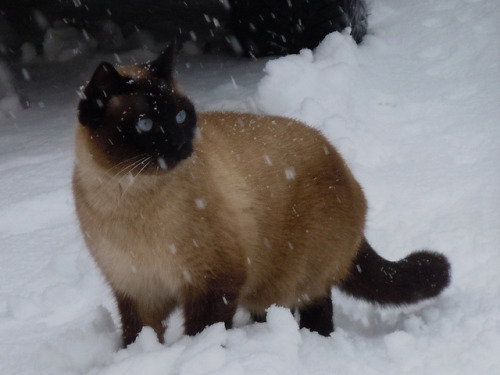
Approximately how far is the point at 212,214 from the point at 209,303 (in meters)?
0.33

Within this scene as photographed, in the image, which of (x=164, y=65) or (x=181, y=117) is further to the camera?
(x=164, y=65)

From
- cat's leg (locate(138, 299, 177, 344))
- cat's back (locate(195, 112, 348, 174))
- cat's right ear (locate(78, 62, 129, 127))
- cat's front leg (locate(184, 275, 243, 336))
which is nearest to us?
cat's right ear (locate(78, 62, 129, 127))

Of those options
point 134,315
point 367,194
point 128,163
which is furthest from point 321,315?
point 128,163

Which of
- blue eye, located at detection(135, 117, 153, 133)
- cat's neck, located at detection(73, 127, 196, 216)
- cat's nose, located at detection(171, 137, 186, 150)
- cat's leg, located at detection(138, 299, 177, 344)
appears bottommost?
cat's leg, located at detection(138, 299, 177, 344)

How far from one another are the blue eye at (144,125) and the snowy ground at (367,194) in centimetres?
75

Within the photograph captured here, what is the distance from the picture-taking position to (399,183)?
13.5 ft

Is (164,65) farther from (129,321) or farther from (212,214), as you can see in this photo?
(129,321)

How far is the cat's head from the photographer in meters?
2.38

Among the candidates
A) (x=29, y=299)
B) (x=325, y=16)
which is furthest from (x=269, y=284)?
(x=325, y=16)

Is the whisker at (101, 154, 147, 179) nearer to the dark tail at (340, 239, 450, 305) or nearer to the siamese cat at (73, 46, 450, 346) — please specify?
the siamese cat at (73, 46, 450, 346)

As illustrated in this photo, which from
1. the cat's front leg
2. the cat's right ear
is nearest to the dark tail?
the cat's front leg

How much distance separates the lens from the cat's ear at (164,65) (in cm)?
260

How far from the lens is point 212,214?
8.52ft

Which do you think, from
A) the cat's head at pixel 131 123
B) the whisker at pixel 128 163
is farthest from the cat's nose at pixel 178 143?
the whisker at pixel 128 163
